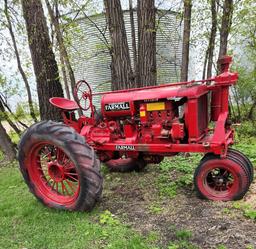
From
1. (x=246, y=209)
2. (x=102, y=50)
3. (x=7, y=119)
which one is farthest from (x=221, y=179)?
(x=7, y=119)

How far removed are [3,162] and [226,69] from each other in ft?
17.8

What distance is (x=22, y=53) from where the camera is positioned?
28.1ft

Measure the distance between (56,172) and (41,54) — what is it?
2945 mm

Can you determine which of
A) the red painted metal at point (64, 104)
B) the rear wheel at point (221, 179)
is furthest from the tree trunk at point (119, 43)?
the rear wheel at point (221, 179)

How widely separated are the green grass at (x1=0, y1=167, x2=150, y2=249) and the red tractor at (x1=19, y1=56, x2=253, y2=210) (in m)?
0.16

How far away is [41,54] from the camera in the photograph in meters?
5.95

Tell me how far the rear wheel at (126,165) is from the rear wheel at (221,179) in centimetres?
116

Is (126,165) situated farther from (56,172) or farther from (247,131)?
(247,131)

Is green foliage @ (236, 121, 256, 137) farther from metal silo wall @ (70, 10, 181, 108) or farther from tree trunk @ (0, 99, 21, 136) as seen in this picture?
tree trunk @ (0, 99, 21, 136)

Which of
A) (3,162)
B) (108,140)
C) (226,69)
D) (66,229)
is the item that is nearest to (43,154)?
(108,140)

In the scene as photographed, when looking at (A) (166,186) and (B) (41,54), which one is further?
(B) (41,54)

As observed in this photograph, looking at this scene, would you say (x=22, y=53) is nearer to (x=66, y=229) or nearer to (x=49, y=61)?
(x=49, y=61)

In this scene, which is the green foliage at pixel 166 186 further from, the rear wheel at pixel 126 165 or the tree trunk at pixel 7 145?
the tree trunk at pixel 7 145

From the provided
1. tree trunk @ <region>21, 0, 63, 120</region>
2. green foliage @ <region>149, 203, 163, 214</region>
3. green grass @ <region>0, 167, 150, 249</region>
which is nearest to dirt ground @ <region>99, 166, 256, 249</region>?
green foliage @ <region>149, 203, 163, 214</region>
